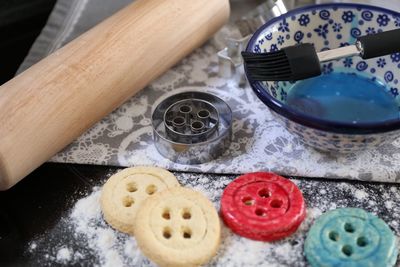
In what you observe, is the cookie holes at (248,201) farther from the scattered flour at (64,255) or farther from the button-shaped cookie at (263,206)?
the scattered flour at (64,255)

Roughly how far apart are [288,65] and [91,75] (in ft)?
0.89

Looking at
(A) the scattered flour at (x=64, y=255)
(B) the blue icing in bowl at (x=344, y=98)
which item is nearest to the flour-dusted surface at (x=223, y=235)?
(A) the scattered flour at (x=64, y=255)

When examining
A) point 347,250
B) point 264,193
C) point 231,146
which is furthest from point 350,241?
point 231,146

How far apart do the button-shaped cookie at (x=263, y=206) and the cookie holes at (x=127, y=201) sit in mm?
111

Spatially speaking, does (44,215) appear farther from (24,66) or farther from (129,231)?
(24,66)

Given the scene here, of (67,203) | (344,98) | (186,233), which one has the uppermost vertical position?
(344,98)

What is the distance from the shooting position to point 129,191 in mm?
667

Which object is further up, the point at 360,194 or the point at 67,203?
the point at 360,194

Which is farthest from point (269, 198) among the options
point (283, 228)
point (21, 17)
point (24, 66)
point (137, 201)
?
point (21, 17)

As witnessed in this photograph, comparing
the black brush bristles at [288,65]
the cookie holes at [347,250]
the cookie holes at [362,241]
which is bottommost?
the cookie holes at [347,250]

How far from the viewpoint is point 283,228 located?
2.01ft

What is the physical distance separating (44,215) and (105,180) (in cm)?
9

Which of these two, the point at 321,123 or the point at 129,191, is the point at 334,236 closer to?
the point at 321,123

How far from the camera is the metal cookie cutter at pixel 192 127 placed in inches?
28.0
